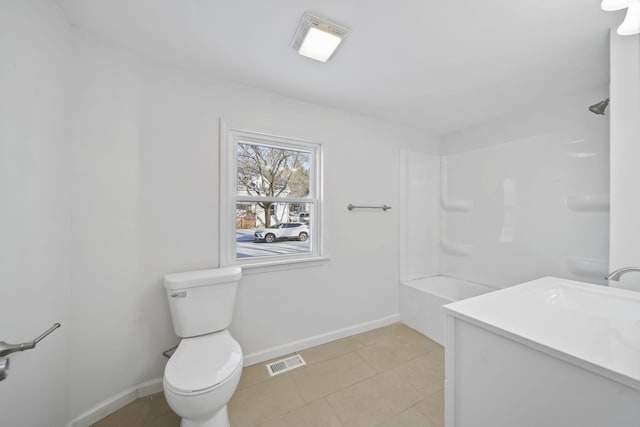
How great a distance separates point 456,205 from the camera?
2828mm

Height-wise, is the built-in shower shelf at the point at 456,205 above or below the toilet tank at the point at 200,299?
above

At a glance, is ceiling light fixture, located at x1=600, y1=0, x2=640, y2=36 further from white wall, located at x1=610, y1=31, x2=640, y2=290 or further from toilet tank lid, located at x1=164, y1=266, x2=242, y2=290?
toilet tank lid, located at x1=164, y1=266, x2=242, y2=290

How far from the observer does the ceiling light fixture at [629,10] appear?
1021 mm

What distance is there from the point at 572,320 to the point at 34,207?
2.52 meters

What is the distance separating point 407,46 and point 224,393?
217 centimetres

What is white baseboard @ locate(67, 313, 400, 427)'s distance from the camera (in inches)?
52.3

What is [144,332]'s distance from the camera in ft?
5.01

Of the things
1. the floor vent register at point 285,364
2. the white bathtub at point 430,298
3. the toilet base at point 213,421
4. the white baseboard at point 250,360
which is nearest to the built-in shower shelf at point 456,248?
the white bathtub at point 430,298

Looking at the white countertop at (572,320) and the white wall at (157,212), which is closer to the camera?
the white countertop at (572,320)

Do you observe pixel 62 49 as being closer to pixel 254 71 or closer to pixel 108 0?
pixel 108 0

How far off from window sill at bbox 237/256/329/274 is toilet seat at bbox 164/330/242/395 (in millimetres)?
500

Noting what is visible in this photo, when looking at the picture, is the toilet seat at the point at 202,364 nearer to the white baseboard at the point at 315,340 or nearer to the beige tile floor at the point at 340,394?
the beige tile floor at the point at 340,394

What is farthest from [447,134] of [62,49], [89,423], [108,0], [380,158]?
[89,423]

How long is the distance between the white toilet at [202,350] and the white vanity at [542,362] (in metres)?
1.07
